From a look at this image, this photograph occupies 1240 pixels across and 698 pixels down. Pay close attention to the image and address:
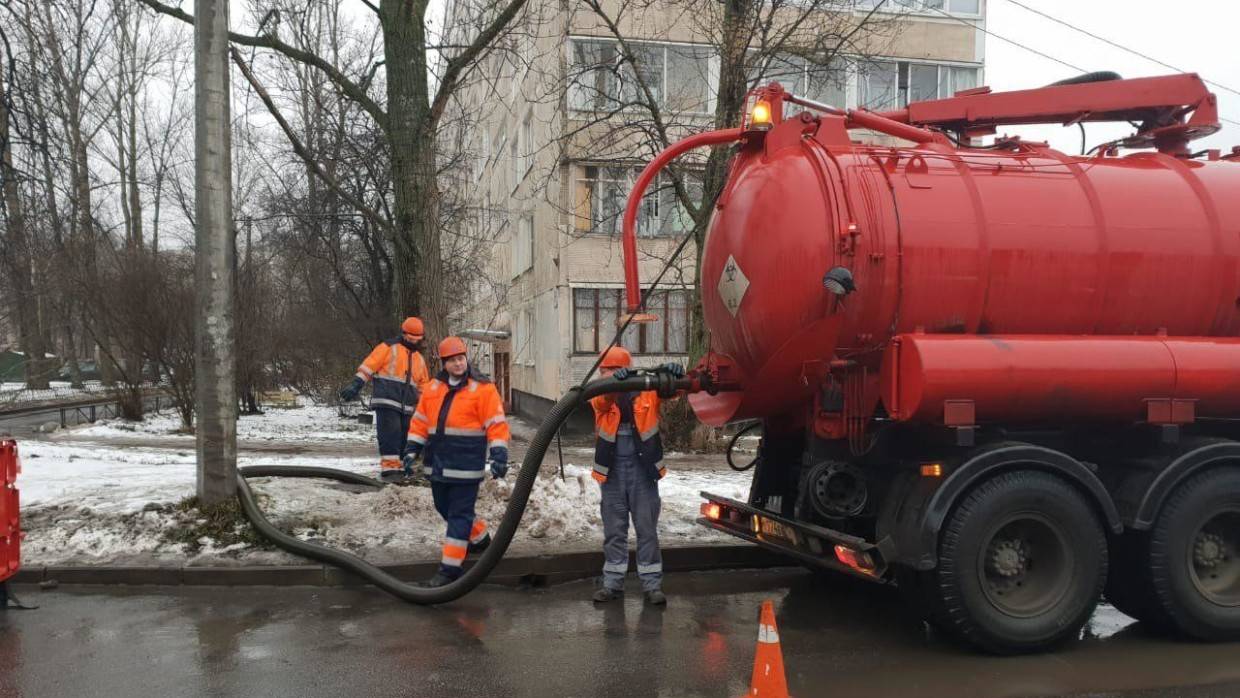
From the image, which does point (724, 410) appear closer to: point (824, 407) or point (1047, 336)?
point (824, 407)

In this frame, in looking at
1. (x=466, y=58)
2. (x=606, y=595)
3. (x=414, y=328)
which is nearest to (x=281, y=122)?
(x=466, y=58)

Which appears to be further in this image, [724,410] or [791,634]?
[724,410]

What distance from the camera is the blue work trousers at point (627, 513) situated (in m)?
5.93

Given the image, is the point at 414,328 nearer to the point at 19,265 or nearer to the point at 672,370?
the point at 672,370

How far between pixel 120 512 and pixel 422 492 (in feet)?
7.96

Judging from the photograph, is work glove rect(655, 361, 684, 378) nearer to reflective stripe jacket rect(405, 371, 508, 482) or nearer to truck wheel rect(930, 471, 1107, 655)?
reflective stripe jacket rect(405, 371, 508, 482)

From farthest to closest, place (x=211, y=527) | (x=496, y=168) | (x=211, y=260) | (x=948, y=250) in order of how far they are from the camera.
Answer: (x=496, y=168), (x=211, y=260), (x=211, y=527), (x=948, y=250)

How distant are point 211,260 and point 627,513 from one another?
3.97 metres

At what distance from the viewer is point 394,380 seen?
9078 millimetres

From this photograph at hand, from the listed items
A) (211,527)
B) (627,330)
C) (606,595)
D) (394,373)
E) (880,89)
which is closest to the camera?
(606,595)

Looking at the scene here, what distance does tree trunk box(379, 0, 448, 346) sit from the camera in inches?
354

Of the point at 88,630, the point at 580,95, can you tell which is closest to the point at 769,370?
the point at 88,630

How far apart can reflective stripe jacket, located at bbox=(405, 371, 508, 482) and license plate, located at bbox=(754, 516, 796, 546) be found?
1.85 m

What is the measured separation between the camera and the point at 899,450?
17.3 ft
